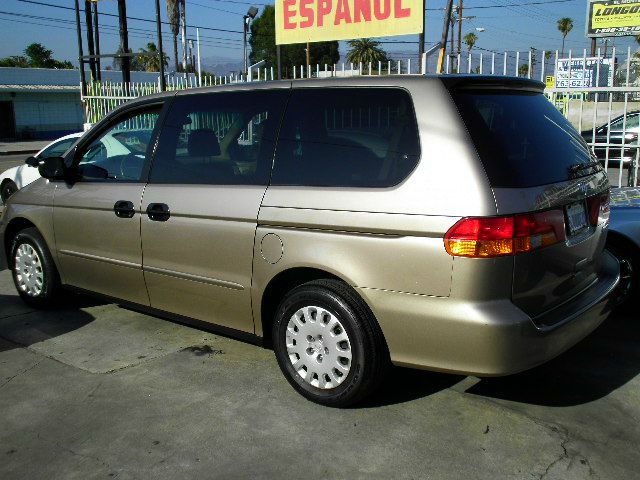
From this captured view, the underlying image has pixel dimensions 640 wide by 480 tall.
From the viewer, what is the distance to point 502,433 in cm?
331

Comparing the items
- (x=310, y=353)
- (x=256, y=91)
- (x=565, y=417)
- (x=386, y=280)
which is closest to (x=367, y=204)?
(x=386, y=280)

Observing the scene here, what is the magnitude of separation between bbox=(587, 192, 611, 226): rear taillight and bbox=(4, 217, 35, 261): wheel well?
14.4 feet

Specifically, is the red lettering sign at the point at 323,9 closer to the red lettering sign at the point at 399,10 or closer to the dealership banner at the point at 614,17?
the red lettering sign at the point at 399,10

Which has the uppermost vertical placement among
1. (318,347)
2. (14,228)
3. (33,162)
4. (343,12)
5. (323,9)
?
(323,9)

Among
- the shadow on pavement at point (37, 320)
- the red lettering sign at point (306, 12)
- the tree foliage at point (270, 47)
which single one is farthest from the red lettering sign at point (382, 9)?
the tree foliage at point (270, 47)

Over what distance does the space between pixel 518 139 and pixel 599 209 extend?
0.84m

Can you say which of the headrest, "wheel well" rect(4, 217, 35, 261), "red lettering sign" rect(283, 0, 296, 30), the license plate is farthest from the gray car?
"red lettering sign" rect(283, 0, 296, 30)

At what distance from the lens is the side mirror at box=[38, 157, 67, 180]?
4949 mm

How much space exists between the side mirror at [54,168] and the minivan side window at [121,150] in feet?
0.41

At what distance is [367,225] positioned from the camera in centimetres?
324

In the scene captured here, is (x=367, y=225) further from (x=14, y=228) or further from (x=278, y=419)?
(x=14, y=228)

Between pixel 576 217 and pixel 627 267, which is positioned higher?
pixel 576 217

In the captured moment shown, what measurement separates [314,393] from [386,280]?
87cm

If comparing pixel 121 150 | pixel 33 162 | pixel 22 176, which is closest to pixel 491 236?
pixel 121 150
